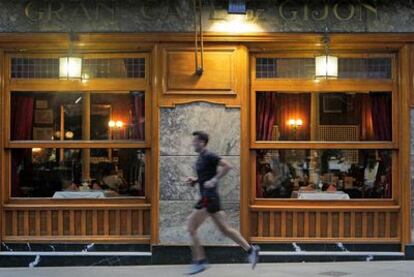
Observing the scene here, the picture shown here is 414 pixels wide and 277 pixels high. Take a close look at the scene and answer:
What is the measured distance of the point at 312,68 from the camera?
11.2 m

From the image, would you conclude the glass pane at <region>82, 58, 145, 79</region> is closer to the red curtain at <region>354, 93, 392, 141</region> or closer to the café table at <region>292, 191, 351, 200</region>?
the café table at <region>292, 191, 351, 200</region>

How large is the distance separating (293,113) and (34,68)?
4.06m

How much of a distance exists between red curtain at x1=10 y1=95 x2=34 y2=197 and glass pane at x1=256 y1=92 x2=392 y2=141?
3.57m

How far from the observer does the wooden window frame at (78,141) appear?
11078mm

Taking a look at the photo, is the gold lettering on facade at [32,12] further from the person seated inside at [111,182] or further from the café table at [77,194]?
the café table at [77,194]

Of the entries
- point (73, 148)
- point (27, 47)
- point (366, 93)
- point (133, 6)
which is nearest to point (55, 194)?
point (73, 148)

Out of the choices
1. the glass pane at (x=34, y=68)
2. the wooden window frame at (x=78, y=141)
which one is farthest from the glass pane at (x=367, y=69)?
the glass pane at (x=34, y=68)

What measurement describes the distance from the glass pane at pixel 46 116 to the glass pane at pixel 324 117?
284 cm

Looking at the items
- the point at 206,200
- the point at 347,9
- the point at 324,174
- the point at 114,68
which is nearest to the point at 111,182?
the point at 114,68

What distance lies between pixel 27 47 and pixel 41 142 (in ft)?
4.80

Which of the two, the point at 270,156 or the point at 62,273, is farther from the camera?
the point at 270,156

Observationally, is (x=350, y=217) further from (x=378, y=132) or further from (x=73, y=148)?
(x=73, y=148)

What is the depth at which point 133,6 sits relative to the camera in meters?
10.9

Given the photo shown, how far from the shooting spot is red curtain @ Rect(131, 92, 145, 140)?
11.2 m
